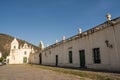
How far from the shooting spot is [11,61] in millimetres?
59281

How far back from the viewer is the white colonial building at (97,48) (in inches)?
480

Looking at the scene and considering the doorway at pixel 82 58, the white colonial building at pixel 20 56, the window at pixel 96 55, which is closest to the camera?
the window at pixel 96 55

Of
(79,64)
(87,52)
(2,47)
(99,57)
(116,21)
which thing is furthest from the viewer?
(2,47)

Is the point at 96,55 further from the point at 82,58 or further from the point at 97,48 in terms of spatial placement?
the point at 82,58

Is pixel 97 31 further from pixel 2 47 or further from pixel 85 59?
pixel 2 47

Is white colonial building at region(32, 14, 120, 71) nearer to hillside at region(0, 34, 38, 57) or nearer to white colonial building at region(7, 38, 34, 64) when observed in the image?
white colonial building at region(7, 38, 34, 64)

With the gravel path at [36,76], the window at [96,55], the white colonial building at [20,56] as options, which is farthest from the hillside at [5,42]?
the window at [96,55]

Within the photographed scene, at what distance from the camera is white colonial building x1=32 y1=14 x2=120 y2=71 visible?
40.0ft

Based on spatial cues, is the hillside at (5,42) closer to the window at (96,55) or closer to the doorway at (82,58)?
the doorway at (82,58)

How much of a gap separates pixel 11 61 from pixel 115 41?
5397 centimetres

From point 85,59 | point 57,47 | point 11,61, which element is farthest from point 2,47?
point 85,59

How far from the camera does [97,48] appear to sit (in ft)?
48.4

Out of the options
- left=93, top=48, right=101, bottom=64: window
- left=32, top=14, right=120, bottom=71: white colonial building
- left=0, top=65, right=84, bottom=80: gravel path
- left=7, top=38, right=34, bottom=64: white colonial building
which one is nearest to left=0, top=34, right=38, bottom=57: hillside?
left=7, top=38, right=34, bottom=64: white colonial building

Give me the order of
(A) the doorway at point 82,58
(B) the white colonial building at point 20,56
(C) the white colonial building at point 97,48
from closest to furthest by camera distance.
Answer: (C) the white colonial building at point 97,48, (A) the doorway at point 82,58, (B) the white colonial building at point 20,56
